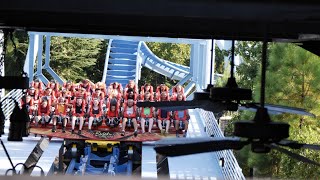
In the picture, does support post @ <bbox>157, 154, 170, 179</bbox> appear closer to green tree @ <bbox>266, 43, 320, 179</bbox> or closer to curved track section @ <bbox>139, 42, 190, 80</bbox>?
green tree @ <bbox>266, 43, 320, 179</bbox>

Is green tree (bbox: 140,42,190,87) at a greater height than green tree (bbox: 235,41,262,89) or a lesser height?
greater

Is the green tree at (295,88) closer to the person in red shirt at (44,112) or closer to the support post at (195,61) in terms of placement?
the person in red shirt at (44,112)

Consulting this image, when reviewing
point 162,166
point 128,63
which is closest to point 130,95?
point 162,166

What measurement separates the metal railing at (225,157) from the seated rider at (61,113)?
2.98 meters

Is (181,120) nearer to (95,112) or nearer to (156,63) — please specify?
(95,112)

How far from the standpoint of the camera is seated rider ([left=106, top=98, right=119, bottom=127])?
1542cm

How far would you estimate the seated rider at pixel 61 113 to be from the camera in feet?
50.9

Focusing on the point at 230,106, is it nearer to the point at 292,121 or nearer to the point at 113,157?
the point at 292,121

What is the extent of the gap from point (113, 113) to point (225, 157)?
3459 mm

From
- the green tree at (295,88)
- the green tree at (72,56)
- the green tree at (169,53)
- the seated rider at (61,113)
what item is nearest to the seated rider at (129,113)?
the seated rider at (61,113)

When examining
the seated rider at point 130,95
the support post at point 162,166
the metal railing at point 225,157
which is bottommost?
the support post at point 162,166

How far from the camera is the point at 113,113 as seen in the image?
15633mm

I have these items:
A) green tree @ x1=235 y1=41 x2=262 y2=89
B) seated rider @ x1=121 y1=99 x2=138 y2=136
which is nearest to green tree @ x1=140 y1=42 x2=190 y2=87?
green tree @ x1=235 y1=41 x2=262 y2=89

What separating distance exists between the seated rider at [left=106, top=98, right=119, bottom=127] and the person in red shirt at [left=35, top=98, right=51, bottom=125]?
4.09 ft
